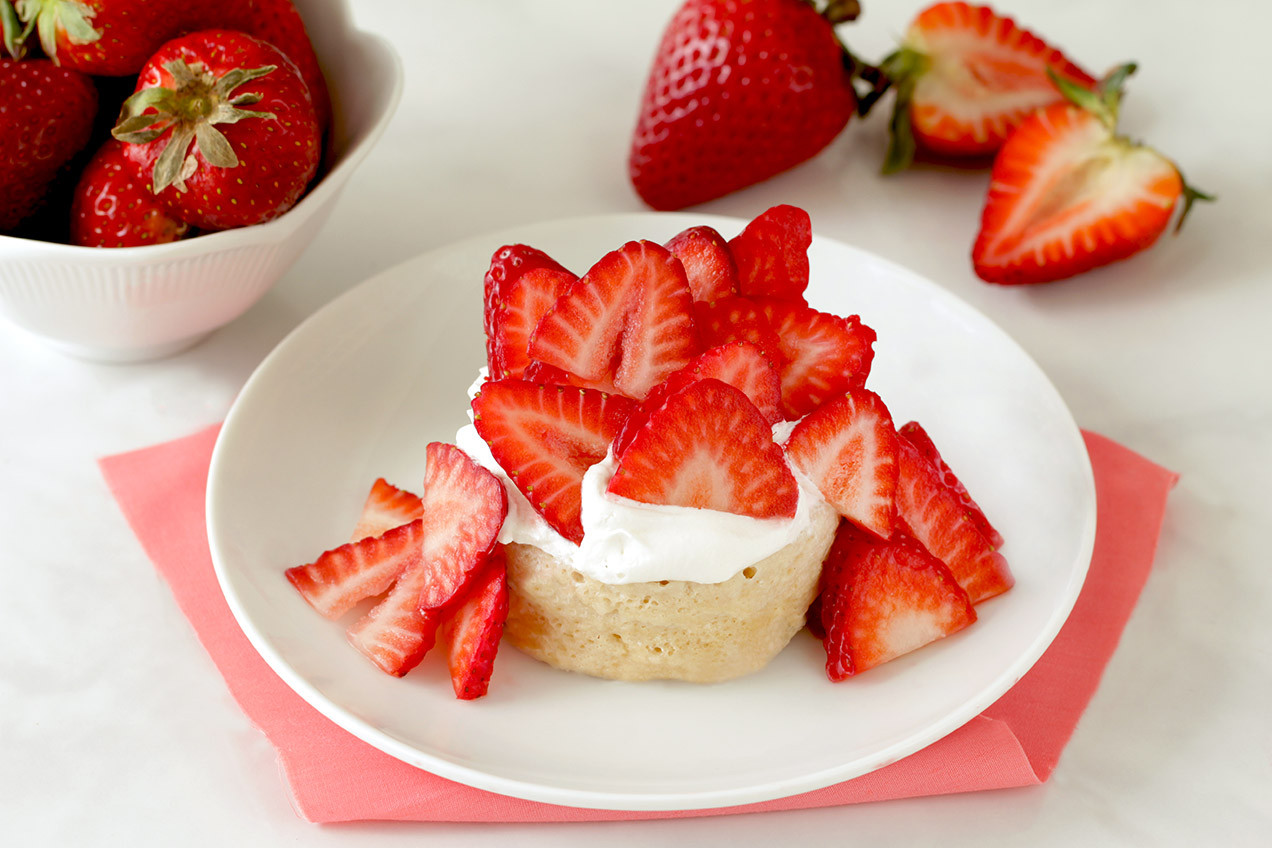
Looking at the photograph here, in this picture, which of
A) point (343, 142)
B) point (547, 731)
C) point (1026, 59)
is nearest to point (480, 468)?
point (547, 731)

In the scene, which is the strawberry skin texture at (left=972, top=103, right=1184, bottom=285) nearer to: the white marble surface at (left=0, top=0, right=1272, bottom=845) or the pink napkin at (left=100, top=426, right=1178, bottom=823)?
the white marble surface at (left=0, top=0, right=1272, bottom=845)

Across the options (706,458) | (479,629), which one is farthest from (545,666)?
(706,458)

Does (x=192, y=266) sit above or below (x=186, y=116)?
below

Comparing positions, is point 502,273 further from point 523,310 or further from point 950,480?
point 950,480

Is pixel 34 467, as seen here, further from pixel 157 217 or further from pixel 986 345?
pixel 986 345

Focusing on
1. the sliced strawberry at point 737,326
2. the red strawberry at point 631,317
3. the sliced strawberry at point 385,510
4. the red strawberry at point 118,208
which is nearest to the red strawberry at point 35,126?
the red strawberry at point 118,208

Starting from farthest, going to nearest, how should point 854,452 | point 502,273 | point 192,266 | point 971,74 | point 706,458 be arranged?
point 971,74, point 192,266, point 502,273, point 854,452, point 706,458

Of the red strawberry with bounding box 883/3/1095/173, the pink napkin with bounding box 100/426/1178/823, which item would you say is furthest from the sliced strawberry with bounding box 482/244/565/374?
the red strawberry with bounding box 883/3/1095/173
